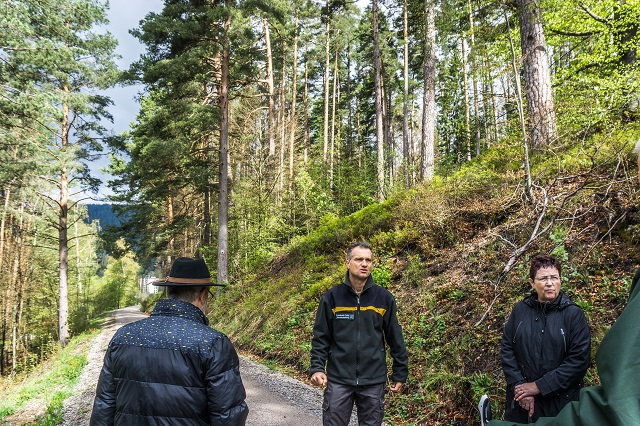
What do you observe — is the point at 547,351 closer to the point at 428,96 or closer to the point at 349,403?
the point at 349,403

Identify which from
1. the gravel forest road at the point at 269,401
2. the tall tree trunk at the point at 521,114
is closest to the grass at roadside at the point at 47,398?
the gravel forest road at the point at 269,401

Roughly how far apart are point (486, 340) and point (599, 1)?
8387 millimetres

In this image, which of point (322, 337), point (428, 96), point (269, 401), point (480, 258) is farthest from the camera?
point (428, 96)

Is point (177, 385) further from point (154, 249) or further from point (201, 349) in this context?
point (154, 249)

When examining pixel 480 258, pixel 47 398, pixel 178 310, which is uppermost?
pixel 480 258

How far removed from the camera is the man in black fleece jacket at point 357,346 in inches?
146

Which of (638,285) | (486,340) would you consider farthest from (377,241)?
(638,285)

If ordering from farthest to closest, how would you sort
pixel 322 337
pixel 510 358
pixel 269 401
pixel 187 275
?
pixel 269 401, pixel 322 337, pixel 510 358, pixel 187 275

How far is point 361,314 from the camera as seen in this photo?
3.79 metres

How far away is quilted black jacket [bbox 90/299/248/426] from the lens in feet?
7.36

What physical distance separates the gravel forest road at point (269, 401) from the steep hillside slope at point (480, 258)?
787mm

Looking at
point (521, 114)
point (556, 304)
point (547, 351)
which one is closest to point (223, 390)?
point (547, 351)

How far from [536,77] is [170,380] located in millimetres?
8697

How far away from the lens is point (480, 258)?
677cm
